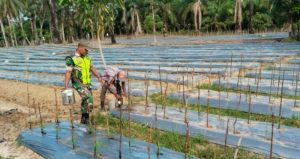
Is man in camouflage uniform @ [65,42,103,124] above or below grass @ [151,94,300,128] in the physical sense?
above

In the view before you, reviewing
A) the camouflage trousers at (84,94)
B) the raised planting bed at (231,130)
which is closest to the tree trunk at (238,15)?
the raised planting bed at (231,130)

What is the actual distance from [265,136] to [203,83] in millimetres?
4188

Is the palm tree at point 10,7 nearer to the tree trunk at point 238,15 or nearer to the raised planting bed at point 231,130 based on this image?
the tree trunk at point 238,15

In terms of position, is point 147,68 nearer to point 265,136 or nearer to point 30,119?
point 30,119

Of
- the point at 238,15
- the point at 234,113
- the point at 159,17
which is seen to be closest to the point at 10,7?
the point at 159,17

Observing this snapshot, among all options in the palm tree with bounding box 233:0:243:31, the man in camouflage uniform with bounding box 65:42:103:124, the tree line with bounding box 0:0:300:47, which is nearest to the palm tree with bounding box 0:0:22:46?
the tree line with bounding box 0:0:300:47

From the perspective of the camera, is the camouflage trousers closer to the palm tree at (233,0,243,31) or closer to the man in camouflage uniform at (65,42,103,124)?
the man in camouflage uniform at (65,42,103,124)

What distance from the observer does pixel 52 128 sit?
231 inches

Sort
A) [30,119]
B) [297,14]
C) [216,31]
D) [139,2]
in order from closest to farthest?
[30,119] < [297,14] < [216,31] < [139,2]

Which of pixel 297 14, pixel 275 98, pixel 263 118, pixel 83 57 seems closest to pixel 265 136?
pixel 263 118

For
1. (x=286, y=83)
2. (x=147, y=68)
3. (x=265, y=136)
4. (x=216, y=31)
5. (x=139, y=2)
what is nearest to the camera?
(x=265, y=136)

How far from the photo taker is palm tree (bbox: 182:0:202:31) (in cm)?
3891

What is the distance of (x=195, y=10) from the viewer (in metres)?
38.9

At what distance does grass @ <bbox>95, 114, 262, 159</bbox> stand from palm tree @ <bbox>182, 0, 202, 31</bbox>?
33524mm
